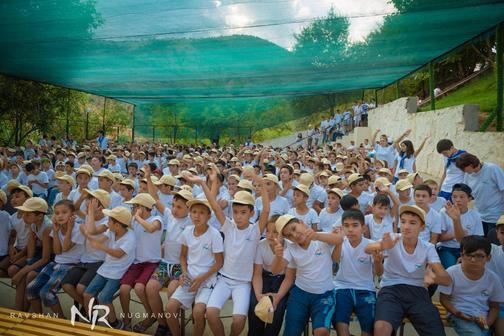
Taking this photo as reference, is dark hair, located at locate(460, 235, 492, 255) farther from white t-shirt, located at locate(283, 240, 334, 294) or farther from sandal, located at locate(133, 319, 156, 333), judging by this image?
sandal, located at locate(133, 319, 156, 333)

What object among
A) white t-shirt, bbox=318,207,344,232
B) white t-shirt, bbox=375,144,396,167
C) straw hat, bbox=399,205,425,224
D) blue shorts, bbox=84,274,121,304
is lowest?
blue shorts, bbox=84,274,121,304

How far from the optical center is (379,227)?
3916 mm

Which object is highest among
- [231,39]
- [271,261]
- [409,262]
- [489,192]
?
[231,39]

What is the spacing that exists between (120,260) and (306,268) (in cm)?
179

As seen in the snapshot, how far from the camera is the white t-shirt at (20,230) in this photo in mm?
4066

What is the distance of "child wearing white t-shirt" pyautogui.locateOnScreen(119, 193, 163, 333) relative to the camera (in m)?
3.44

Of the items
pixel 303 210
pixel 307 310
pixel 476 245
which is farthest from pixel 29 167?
pixel 476 245

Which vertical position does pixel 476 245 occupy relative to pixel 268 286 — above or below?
above

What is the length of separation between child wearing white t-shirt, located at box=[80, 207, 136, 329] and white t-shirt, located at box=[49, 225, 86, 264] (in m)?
0.16

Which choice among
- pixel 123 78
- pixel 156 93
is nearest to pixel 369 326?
pixel 123 78

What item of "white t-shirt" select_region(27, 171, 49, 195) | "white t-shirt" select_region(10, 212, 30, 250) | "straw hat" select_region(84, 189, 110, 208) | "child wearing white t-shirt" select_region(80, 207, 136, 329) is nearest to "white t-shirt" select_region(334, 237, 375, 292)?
"child wearing white t-shirt" select_region(80, 207, 136, 329)

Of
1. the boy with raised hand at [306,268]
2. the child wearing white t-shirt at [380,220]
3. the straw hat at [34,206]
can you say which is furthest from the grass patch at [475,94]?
the straw hat at [34,206]

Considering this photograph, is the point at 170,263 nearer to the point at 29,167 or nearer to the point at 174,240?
the point at 174,240

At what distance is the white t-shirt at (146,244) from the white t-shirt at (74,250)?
21.0 inches
